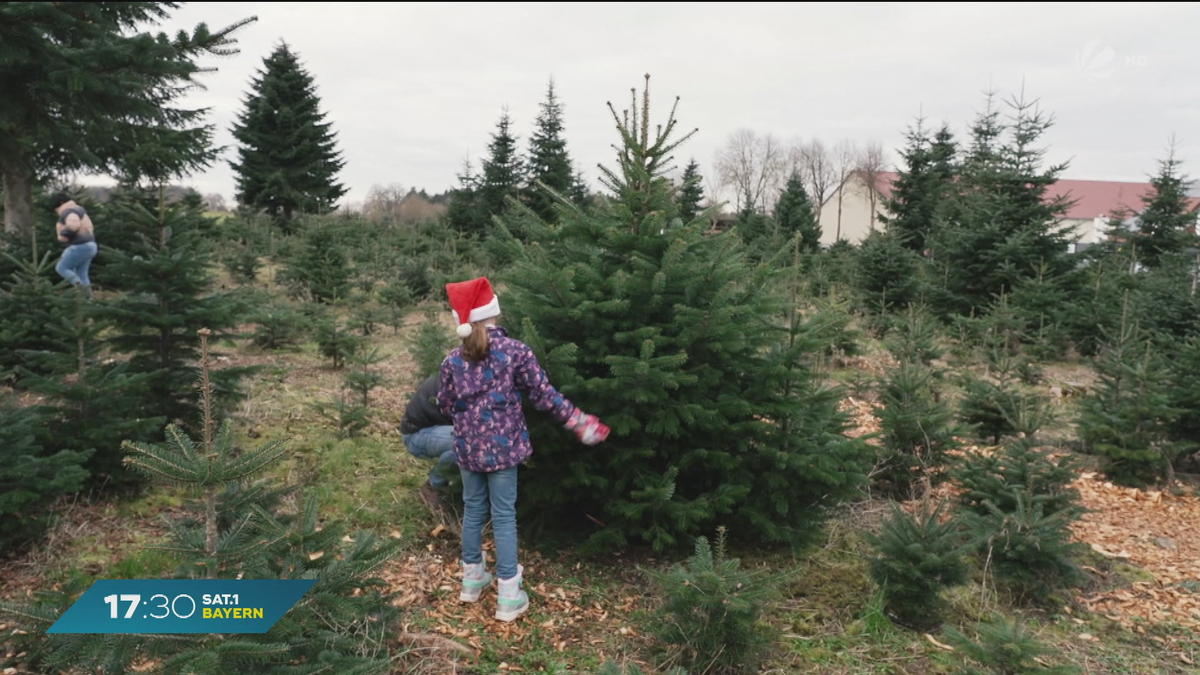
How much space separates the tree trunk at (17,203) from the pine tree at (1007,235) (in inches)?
597

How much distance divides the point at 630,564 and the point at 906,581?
1648 mm

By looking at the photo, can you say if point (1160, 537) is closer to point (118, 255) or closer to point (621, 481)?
point (621, 481)

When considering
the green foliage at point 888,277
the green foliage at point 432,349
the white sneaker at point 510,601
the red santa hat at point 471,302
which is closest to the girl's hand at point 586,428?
the red santa hat at point 471,302

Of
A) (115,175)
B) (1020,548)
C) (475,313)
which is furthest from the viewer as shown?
(115,175)

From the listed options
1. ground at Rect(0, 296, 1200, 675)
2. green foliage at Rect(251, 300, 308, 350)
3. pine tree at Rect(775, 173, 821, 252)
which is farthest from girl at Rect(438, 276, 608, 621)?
pine tree at Rect(775, 173, 821, 252)

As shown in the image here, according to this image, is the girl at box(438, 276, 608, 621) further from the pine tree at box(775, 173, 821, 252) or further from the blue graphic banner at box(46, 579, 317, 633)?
the pine tree at box(775, 173, 821, 252)

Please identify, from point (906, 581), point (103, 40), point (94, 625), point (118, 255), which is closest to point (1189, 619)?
point (906, 581)

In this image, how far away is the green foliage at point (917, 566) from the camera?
3.88 meters

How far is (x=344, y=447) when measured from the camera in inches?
229

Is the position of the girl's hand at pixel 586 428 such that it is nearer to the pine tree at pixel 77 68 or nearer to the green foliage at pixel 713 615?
the green foliage at pixel 713 615

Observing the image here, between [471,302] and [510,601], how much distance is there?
5.44 ft

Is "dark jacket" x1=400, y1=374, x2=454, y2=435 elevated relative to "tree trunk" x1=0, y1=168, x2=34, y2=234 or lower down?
lower down

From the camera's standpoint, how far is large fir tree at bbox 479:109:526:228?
968 inches

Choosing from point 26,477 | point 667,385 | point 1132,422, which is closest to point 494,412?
point 667,385
